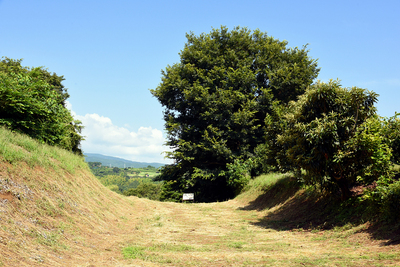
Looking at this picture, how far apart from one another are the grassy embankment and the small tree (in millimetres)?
1736

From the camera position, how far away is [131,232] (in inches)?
450

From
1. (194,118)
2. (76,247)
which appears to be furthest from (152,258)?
(194,118)

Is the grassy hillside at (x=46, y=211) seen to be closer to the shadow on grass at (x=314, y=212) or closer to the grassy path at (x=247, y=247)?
the grassy path at (x=247, y=247)

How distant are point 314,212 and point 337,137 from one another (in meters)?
4.61

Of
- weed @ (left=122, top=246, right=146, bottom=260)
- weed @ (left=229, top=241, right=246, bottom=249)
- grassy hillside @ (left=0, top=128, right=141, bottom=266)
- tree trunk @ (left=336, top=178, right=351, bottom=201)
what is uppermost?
tree trunk @ (left=336, top=178, right=351, bottom=201)

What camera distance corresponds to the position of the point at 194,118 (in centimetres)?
3142

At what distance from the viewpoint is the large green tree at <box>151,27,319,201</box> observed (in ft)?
88.5

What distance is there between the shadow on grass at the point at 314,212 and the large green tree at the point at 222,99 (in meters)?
7.02

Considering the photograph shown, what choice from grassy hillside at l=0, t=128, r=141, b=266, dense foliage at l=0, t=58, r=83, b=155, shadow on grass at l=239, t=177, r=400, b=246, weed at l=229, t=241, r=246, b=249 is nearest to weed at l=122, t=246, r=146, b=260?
grassy hillside at l=0, t=128, r=141, b=266

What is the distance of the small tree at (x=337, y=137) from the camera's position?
10.3 meters

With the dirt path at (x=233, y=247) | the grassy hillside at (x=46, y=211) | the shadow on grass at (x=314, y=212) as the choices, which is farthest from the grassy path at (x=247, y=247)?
the grassy hillside at (x=46, y=211)

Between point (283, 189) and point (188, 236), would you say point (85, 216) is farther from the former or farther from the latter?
point (283, 189)

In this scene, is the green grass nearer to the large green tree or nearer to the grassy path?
the grassy path

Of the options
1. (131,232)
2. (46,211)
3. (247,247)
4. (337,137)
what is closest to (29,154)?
(46,211)
